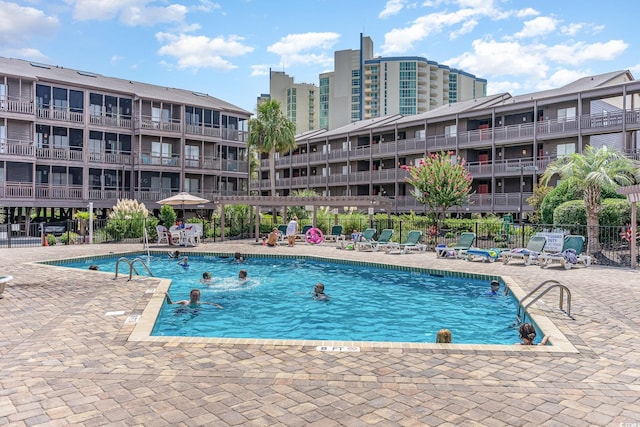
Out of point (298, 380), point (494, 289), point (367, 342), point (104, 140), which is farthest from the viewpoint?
point (104, 140)

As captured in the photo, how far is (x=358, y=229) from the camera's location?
28453 mm

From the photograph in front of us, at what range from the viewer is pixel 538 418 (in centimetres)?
400

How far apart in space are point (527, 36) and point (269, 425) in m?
22.2

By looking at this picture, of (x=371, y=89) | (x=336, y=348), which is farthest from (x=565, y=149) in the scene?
(x=371, y=89)

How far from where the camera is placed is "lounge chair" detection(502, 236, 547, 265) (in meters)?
16.0

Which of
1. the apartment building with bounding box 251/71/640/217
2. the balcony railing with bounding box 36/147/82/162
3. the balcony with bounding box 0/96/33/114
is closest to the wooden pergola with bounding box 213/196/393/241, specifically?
the apartment building with bounding box 251/71/640/217

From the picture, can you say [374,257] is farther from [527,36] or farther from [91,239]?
[91,239]

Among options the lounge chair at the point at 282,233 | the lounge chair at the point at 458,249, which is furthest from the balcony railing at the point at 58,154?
the lounge chair at the point at 458,249

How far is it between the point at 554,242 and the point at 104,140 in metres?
31.9

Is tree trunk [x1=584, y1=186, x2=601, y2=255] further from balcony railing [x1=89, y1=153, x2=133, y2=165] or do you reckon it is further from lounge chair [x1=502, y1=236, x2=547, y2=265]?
balcony railing [x1=89, y1=153, x2=133, y2=165]

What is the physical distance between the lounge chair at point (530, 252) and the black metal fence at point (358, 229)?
2.49m

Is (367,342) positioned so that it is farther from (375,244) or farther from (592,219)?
(375,244)

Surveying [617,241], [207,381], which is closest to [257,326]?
[207,381]

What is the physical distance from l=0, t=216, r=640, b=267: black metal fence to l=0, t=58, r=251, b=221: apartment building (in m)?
4.26
